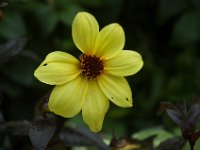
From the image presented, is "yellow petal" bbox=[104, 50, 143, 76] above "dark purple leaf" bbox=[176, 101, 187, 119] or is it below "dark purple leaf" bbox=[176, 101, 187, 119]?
above

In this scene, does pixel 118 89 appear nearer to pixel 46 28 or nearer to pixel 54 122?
pixel 54 122

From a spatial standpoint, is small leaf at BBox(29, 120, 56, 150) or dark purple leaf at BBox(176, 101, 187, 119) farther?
dark purple leaf at BBox(176, 101, 187, 119)

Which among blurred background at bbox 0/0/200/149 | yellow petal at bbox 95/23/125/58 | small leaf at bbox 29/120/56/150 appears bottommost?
blurred background at bbox 0/0/200/149

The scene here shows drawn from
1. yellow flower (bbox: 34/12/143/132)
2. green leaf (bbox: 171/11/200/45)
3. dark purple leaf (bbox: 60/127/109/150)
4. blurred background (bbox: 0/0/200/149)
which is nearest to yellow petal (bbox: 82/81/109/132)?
yellow flower (bbox: 34/12/143/132)

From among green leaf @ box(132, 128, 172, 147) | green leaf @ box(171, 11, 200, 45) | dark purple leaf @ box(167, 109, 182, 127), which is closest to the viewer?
dark purple leaf @ box(167, 109, 182, 127)

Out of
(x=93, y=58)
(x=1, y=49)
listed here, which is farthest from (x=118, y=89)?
(x=1, y=49)

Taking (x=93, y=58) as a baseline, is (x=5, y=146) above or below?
below

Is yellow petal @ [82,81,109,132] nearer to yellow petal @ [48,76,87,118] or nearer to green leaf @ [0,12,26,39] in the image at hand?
yellow petal @ [48,76,87,118]

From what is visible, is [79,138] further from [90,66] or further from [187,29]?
[187,29]

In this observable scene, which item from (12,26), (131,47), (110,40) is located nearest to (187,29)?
(131,47)
